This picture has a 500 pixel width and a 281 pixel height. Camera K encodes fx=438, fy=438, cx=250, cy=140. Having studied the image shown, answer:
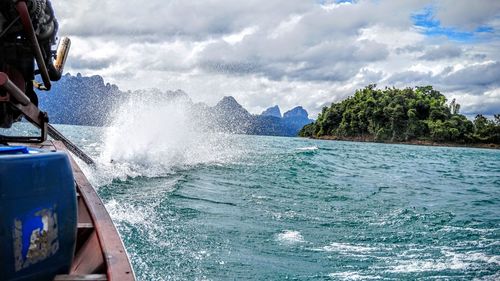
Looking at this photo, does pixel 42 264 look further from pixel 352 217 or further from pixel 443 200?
pixel 443 200

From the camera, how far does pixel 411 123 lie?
323ft

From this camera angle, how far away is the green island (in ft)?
317

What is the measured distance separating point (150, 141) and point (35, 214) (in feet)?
57.6

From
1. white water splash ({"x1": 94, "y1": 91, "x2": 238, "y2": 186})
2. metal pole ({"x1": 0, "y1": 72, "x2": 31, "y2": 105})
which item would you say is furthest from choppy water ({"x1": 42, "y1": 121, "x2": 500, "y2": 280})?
metal pole ({"x1": 0, "y1": 72, "x2": 31, "y2": 105})

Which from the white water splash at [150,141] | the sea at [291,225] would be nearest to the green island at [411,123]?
the white water splash at [150,141]

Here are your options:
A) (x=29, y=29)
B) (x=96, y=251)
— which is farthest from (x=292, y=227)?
(x=29, y=29)

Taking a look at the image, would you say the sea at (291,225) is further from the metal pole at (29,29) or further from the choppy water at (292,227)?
the metal pole at (29,29)

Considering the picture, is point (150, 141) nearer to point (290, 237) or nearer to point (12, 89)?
point (290, 237)

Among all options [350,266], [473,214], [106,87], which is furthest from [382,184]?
[106,87]

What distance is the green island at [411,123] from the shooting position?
96.8 metres

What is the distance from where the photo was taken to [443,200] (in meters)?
13.4

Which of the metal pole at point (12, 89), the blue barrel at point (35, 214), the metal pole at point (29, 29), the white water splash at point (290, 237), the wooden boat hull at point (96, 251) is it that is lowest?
the white water splash at point (290, 237)

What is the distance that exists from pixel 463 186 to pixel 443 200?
5426 millimetres

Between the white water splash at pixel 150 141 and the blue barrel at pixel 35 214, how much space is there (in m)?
8.63
